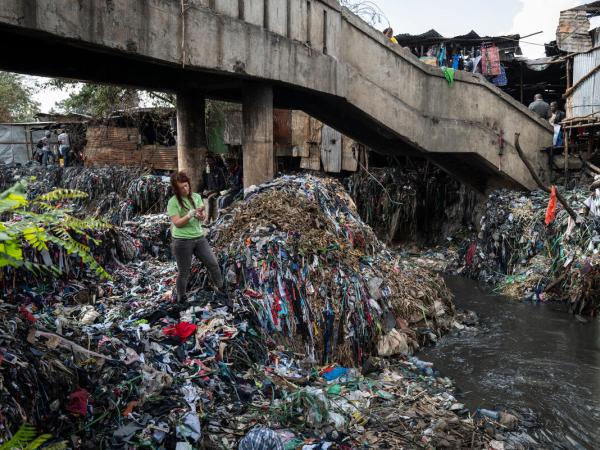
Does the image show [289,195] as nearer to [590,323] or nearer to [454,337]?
[454,337]

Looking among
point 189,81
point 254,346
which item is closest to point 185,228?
point 254,346

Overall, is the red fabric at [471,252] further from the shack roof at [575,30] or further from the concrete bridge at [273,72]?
the shack roof at [575,30]

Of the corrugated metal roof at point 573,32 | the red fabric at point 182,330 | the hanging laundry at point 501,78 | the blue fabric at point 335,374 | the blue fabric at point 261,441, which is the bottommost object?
the blue fabric at point 335,374

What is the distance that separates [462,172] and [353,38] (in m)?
4.79

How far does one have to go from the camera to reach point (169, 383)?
4.27m

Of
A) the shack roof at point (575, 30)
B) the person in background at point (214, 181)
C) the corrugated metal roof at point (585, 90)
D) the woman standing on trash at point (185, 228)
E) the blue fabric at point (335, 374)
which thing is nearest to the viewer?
the blue fabric at point (335, 374)

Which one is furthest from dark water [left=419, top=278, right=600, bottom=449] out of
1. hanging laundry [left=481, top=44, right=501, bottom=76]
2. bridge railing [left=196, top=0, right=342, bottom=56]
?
hanging laundry [left=481, top=44, right=501, bottom=76]

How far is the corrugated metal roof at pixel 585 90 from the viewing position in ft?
39.3

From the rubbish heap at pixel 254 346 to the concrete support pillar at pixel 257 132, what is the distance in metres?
0.70

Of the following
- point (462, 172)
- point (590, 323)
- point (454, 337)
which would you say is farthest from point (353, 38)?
point (590, 323)

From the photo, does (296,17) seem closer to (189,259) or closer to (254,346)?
(189,259)

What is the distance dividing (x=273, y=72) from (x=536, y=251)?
6.52 metres

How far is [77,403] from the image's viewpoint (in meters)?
3.54

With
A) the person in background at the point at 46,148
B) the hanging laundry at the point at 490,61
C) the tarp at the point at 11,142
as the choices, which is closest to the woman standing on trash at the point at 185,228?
the hanging laundry at the point at 490,61
